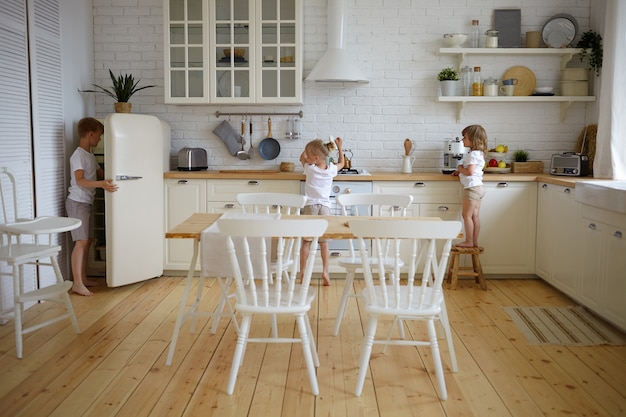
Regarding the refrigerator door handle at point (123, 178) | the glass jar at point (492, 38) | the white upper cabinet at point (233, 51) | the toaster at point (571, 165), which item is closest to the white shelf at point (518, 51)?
the glass jar at point (492, 38)

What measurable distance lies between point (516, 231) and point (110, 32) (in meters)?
3.99

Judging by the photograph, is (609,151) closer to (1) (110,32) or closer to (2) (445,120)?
(2) (445,120)

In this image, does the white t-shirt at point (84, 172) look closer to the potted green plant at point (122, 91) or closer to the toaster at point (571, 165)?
the potted green plant at point (122, 91)

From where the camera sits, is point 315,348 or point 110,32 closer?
point 315,348

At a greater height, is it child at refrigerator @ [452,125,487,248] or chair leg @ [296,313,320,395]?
child at refrigerator @ [452,125,487,248]

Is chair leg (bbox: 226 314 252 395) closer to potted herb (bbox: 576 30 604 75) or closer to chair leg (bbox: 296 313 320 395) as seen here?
chair leg (bbox: 296 313 320 395)

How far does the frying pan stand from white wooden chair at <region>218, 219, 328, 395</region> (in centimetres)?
281

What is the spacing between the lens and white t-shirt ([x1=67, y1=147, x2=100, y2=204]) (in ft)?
17.2

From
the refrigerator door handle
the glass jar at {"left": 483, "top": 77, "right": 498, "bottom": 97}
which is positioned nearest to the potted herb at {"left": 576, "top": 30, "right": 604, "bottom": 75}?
the glass jar at {"left": 483, "top": 77, "right": 498, "bottom": 97}

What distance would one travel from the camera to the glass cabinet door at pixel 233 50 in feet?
19.1

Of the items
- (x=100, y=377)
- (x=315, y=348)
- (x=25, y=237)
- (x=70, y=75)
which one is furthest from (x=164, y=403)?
(x=70, y=75)

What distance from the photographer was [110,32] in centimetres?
619

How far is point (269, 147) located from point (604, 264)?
3.07 m

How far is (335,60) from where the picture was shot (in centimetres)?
587
